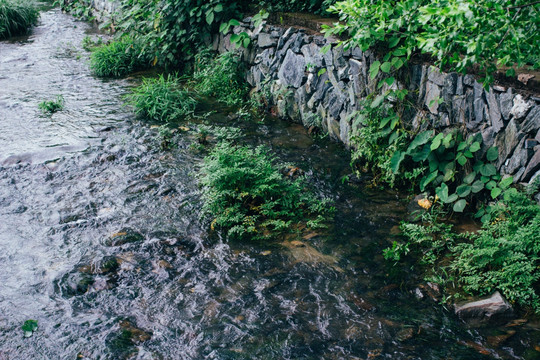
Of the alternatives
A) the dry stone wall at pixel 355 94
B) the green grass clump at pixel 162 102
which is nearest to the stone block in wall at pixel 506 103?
the dry stone wall at pixel 355 94

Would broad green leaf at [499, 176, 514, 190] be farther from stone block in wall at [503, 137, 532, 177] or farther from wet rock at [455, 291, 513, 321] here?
wet rock at [455, 291, 513, 321]

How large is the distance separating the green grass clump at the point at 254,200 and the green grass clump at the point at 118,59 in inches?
178

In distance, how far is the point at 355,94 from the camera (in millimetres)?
4855

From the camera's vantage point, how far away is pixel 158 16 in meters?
7.52

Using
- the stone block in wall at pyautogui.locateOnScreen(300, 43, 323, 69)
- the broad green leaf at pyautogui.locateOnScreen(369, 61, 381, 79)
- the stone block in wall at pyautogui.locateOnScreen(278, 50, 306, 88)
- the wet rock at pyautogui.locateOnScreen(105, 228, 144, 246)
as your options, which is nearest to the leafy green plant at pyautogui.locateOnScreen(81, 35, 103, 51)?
the stone block in wall at pyautogui.locateOnScreen(278, 50, 306, 88)

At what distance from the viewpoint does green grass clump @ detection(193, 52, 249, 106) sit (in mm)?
6699

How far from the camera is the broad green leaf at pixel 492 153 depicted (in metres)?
3.57

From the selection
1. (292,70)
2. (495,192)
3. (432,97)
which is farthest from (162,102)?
(495,192)

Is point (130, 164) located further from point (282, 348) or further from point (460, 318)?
point (460, 318)

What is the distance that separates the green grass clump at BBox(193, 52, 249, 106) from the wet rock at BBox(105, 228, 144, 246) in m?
3.25

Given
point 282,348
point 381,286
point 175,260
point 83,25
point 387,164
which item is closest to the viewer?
point 282,348

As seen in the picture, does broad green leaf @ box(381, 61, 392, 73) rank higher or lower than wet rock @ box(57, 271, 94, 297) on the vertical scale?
higher

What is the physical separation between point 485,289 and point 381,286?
0.69 meters

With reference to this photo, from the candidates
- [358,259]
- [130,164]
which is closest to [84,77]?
[130,164]
